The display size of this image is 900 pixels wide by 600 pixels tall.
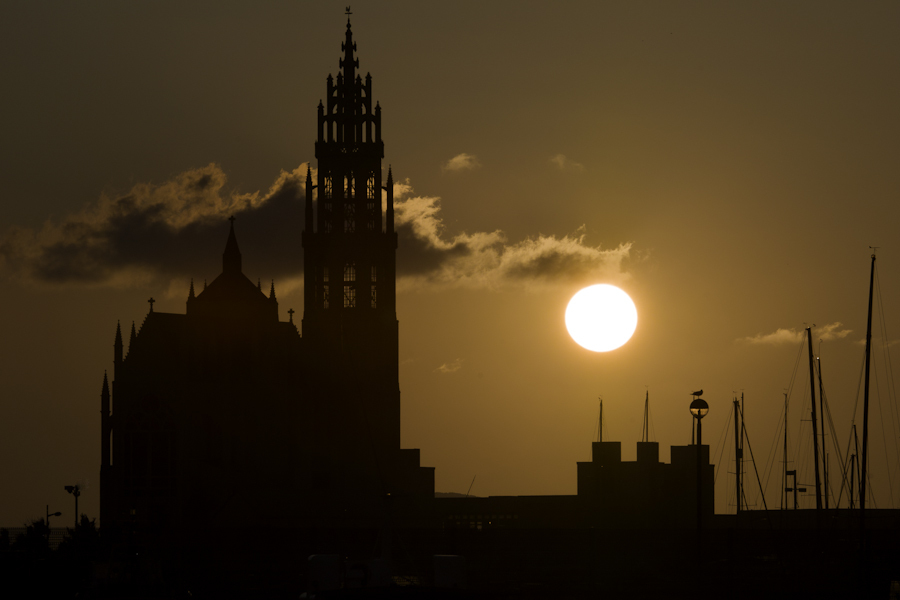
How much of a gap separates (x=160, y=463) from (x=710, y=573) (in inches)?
1898

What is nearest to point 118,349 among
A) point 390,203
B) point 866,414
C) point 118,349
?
point 118,349

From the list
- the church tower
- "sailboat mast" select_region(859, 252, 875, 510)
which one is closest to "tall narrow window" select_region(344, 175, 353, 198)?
the church tower

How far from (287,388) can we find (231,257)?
38.5 ft

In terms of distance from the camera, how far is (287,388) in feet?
324

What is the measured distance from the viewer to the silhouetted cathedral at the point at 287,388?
301 ft

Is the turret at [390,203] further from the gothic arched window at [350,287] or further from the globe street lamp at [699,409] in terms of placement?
the globe street lamp at [699,409]

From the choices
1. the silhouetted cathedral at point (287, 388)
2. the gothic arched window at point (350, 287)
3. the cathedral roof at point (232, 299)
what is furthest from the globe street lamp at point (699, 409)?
the gothic arched window at point (350, 287)

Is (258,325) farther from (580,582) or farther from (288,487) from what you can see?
(580,582)

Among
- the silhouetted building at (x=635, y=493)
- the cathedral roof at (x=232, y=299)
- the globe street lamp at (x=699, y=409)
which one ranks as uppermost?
the cathedral roof at (x=232, y=299)

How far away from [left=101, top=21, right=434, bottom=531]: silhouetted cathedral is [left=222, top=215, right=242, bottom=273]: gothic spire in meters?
0.13

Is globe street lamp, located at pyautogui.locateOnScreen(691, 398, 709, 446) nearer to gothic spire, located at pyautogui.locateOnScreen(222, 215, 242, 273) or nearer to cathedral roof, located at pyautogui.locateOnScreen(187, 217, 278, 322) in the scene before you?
cathedral roof, located at pyautogui.locateOnScreen(187, 217, 278, 322)

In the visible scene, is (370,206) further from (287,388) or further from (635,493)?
(635,493)

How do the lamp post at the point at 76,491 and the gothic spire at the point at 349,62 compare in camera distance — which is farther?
the gothic spire at the point at 349,62

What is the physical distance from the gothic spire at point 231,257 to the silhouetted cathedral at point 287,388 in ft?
0.44
